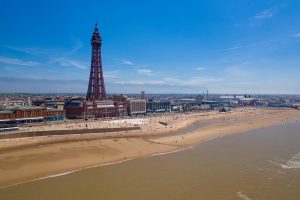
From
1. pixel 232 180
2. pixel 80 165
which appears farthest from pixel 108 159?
pixel 232 180

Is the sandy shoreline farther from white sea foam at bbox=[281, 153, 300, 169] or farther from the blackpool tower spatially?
the blackpool tower

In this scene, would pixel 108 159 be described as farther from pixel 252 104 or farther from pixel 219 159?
pixel 252 104

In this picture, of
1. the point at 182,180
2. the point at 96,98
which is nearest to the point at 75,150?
the point at 182,180

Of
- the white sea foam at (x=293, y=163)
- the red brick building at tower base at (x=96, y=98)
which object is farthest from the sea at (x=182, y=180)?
the red brick building at tower base at (x=96, y=98)

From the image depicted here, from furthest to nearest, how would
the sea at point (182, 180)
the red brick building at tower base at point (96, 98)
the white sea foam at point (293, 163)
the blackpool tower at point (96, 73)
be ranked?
the blackpool tower at point (96, 73), the red brick building at tower base at point (96, 98), the white sea foam at point (293, 163), the sea at point (182, 180)

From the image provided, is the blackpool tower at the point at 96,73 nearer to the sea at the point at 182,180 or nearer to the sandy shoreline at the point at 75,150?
the sandy shoreline at the point at 75,150

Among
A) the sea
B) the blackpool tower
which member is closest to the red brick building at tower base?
the blackpool tower

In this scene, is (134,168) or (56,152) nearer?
(134,168)
